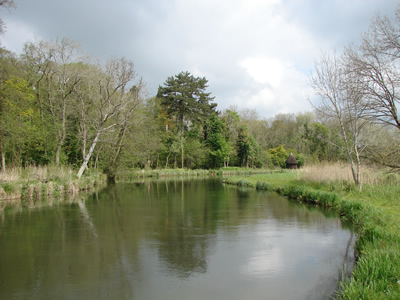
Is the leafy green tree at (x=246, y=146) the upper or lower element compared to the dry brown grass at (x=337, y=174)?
upper

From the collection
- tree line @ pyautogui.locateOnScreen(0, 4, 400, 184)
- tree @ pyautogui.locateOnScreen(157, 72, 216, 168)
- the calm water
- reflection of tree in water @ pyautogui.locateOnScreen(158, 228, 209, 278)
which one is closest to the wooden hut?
tree line @ pyautogui.locateOnScreen(0, 4, 400, 184)

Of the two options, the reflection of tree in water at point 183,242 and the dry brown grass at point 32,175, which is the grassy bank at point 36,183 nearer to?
the dry brown grass at point 32,175

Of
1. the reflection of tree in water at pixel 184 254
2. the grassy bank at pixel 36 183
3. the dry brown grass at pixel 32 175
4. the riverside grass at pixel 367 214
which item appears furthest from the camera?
the dry brown grass at pixel 32 175

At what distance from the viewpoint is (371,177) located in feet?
49.3

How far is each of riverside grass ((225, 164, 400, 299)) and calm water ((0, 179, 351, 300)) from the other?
2.37 feet

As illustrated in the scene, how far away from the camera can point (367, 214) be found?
380 inches

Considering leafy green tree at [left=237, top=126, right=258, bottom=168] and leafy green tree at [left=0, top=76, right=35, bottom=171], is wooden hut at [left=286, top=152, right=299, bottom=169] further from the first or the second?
leafy green tree at [left=0, top=76, right=35, bottom=171]

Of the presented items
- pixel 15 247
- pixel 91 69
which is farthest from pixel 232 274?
pixel 91 69

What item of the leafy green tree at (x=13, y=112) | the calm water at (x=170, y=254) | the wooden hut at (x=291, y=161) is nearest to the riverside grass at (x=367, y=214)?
the calm water at (x=170, y=254)

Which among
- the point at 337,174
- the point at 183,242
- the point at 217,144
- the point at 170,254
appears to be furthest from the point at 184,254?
the point at 217,144

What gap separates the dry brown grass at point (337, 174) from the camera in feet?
49.2

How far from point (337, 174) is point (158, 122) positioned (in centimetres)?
3340

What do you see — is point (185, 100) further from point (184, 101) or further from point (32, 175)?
point (32, 175)

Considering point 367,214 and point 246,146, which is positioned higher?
point 246,146
